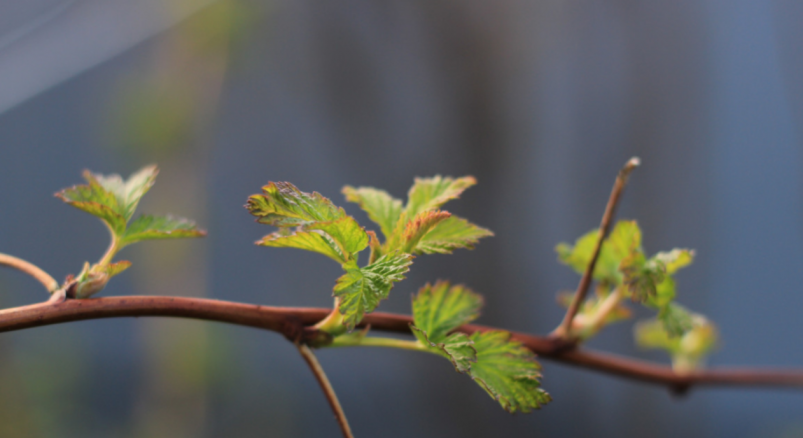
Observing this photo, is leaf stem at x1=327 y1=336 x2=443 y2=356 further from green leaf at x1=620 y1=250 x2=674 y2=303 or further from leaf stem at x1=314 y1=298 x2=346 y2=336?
green leaf at x1=620 y1=250 x2=674 y2=303

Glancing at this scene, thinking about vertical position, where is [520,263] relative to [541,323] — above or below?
above

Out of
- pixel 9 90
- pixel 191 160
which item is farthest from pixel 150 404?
pixel 9 90

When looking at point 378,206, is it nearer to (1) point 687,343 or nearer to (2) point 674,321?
(2) point 674,321

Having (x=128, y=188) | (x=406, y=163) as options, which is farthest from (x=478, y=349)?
(x=406, y=163)

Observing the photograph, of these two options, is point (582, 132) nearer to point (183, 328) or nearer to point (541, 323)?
point (541, 323)

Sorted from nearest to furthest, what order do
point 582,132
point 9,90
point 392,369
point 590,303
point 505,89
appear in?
point 590,303
point 9,90
point 505,89
point 582,132
point 392,369

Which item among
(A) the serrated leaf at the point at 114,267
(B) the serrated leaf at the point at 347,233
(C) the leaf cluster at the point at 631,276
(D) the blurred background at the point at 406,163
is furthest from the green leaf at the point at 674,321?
(D) the blurred background at the point at 406,163

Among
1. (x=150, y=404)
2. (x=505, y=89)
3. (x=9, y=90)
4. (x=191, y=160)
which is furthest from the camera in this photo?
(x=505, y=89)

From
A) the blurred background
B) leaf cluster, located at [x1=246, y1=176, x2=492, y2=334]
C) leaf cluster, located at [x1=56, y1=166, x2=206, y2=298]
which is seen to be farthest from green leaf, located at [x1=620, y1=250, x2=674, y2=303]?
the blurred background
